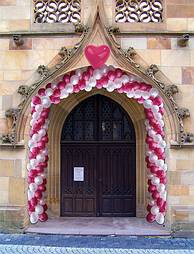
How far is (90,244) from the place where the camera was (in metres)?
8.06

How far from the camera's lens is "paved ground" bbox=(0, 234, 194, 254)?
297 inches

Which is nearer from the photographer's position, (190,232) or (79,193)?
(190,232)

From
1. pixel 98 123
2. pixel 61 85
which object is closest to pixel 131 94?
pixel 61 85

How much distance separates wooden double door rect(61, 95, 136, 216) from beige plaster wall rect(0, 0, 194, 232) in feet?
5.69

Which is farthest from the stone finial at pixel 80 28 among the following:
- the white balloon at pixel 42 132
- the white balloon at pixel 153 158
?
the white balloon at pixel 153 158

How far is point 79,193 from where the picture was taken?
1043 centimetres

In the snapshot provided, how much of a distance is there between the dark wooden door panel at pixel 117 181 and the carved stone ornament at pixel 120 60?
2.01 meters

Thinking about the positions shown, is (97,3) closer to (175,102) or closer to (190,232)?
(175,102)

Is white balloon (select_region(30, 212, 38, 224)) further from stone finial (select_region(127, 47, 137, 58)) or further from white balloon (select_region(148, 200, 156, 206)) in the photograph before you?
stone finial (select_region(127, 47, 137, 58))

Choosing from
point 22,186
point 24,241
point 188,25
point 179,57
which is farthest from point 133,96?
point 24,241

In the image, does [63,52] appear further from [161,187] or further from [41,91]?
[161,187]

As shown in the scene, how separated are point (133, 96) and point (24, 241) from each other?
143 inches

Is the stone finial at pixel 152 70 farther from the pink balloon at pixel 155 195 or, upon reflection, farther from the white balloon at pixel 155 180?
the pink balloon at pixel 155 195

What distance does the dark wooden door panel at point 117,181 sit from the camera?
10.4 metres
